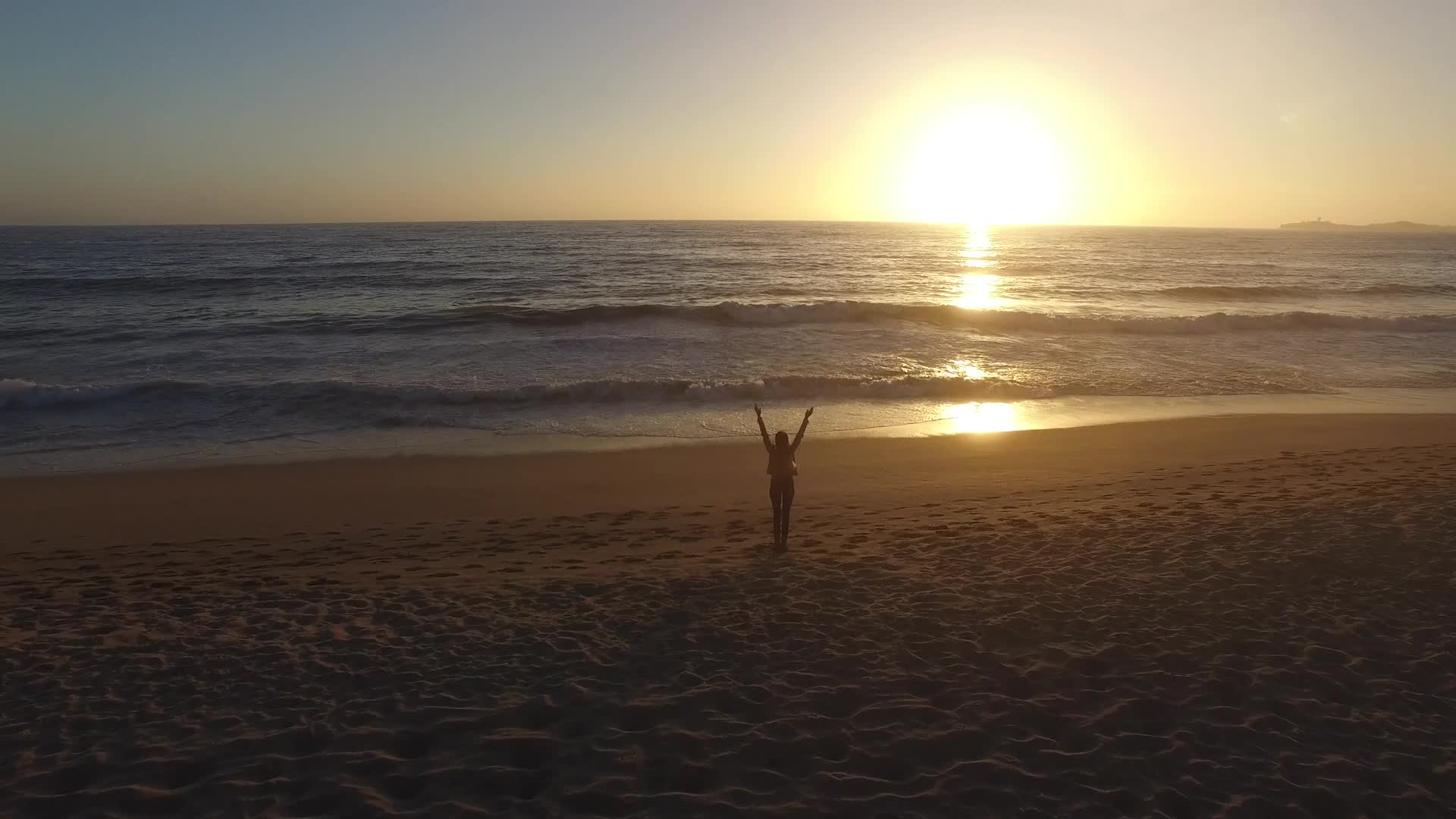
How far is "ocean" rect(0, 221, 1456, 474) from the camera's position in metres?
15.3

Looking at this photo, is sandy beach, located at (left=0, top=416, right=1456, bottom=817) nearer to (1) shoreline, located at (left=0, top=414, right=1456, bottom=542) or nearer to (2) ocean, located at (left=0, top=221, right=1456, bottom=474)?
(1) shoreline, located at (left=0, top=414, right=1456, bottom=542)

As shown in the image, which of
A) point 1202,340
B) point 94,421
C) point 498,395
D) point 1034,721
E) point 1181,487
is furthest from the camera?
point 1202,340

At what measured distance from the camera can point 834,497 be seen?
10.9 metres

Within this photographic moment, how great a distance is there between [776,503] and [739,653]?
8.68 ft

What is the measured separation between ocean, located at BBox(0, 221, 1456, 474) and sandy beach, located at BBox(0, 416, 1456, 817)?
4.59 metres

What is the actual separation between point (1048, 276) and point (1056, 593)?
4505 centimetres

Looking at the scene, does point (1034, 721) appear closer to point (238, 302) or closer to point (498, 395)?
point (498, 395)

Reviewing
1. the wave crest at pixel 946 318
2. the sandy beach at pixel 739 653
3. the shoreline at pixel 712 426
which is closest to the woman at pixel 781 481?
the sandy beach at pixel 739 653

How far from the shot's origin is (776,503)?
8586 millimetres

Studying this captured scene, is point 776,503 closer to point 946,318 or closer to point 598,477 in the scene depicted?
point 598,477

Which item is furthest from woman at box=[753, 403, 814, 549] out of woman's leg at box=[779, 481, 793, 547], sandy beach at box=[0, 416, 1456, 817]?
sandy beach at box=[0, 416, 1456, 817]

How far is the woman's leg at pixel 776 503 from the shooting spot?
8.55m

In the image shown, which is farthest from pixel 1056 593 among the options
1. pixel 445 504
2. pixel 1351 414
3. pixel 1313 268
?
pixel 1313 268

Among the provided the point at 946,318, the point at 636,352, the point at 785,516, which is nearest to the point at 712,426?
the point at 785,516
